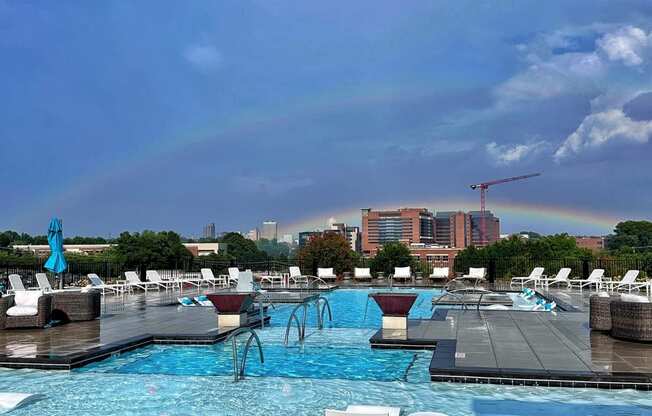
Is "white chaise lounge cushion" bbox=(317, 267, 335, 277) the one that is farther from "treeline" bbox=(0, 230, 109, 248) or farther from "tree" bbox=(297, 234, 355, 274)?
"treeline" bbox=(0, 230, 109, 248)

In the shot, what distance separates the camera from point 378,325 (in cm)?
1108

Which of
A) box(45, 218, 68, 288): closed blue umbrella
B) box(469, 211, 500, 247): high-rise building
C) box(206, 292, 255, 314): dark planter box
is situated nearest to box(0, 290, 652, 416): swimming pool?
box(206, 292, 255, 314): dark planter box

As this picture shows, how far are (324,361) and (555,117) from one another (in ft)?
135

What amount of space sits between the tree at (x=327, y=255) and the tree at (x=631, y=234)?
241ft

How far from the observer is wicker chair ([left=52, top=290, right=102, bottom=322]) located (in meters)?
10.3

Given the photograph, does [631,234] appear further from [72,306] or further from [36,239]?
[36,239]

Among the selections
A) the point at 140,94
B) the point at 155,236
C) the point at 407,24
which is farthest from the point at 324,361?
the point at 155,236

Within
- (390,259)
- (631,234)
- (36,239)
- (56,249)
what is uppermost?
(631,234)

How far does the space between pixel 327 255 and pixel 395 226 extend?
135172 millimetres

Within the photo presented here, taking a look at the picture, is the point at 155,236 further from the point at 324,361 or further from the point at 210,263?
the point at 324,361

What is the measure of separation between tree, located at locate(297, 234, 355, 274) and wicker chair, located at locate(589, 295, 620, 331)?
16.2 meters

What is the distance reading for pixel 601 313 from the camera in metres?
8.58

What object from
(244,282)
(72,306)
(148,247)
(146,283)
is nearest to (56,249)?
(146,283)

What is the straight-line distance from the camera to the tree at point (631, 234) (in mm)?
86188
